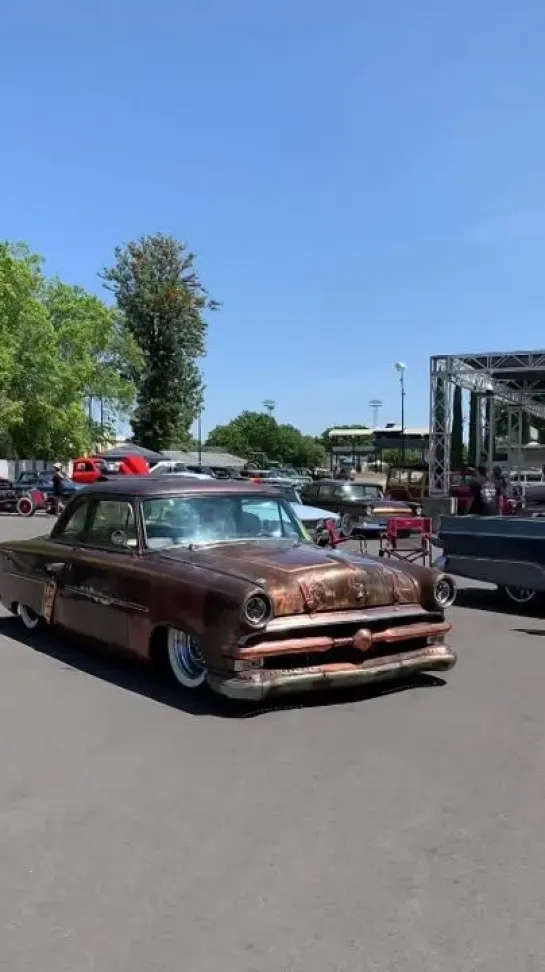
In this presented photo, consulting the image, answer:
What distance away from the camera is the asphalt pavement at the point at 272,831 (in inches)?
124

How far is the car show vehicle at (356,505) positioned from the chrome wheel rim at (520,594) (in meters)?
9.39

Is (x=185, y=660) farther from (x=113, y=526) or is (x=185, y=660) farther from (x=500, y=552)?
(x=500, y=552)

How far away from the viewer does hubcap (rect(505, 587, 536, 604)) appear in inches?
438

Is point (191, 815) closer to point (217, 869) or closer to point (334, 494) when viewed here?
point (217, 869)

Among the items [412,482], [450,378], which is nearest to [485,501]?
[450,378]

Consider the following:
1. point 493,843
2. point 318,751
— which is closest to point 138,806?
point 318,751

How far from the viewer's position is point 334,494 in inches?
958

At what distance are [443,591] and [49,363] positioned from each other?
127 feet

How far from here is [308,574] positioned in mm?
6078

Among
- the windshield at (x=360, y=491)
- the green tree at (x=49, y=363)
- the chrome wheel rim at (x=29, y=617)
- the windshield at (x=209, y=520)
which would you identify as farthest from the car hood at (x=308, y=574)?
the green tree at (x=49, y=363)

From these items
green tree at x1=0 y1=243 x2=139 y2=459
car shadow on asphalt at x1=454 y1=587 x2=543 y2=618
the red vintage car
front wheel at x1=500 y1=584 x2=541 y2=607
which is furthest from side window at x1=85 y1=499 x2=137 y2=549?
green tree at x1=0 y1=243 x2=139 y2=459

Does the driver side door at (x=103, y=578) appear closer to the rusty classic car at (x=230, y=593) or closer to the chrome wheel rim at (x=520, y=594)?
the rusty classic car at (x=230, y=593)

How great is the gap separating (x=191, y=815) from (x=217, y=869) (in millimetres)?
586

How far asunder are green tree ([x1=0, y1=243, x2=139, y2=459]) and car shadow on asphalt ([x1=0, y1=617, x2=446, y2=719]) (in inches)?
1336
